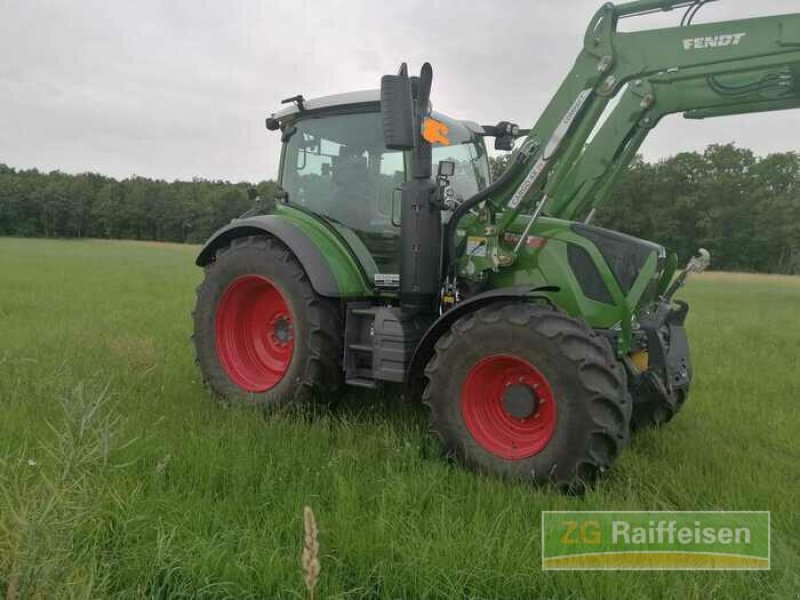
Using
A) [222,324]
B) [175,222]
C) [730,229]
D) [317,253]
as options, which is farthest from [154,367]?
[175,222]

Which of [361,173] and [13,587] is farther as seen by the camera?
[361,173]

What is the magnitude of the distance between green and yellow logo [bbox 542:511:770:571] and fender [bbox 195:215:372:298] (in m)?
2.20

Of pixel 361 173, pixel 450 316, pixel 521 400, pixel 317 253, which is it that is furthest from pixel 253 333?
pixel 521 400

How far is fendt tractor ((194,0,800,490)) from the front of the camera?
3398mm

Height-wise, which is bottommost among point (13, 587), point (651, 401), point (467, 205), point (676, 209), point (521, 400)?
point (13, 587)

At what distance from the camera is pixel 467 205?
4.07m

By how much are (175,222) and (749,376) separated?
77641 mm

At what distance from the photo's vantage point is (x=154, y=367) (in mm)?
5578

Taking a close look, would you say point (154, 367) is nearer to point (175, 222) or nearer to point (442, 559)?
point (442, 559)

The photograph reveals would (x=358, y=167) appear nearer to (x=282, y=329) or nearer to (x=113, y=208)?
(x=282, y=329)

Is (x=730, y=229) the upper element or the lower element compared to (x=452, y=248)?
upper

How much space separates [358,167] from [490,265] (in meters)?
1.38

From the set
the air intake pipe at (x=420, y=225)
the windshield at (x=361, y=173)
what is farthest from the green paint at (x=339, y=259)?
the air intake pipe at (x=420, y=225)

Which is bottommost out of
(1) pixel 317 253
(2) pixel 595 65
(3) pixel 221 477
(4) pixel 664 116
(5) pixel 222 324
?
(3) pixel 221 477
